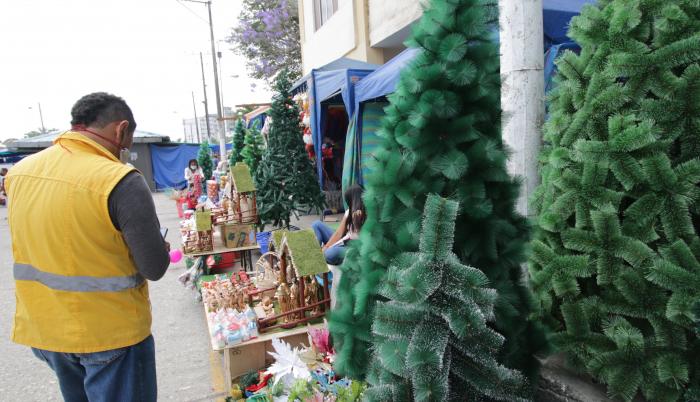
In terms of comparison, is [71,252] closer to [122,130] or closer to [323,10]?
A: [122,130]

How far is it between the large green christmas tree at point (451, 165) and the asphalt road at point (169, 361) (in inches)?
104

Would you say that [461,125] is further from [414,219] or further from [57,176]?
[57,176]

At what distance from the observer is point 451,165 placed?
142 cm

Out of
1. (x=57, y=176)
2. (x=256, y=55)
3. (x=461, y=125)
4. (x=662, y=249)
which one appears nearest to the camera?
(x=461, y=125)

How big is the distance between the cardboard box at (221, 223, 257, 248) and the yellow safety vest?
364cm

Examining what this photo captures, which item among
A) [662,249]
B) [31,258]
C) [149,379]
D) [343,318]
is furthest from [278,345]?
[662,249]

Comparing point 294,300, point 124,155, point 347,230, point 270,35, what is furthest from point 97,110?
point 270,35

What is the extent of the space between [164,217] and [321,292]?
39.6ft

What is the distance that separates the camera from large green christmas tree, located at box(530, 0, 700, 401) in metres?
1.60

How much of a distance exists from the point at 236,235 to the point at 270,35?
14.7m

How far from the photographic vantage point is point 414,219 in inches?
57.4

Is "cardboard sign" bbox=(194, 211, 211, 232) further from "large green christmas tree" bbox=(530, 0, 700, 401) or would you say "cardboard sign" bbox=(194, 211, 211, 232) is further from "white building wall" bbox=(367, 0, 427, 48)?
"white building wall" bbox=(367, 0, 427, 48)

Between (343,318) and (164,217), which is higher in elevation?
(343,318)

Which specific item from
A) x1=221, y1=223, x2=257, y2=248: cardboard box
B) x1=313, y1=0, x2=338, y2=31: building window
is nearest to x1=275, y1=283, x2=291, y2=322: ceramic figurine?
x1=221, y1=223, x2=257, y2=248: cardboard box
